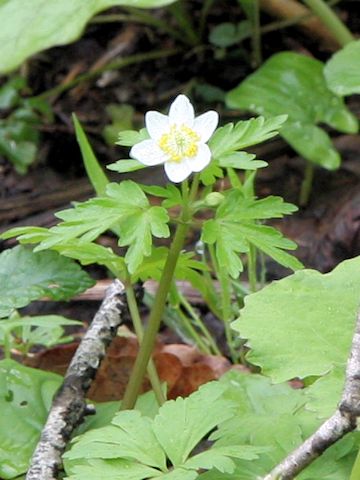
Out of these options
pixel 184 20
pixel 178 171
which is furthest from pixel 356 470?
pixel 184 20

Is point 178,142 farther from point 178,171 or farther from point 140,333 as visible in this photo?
point 140,333

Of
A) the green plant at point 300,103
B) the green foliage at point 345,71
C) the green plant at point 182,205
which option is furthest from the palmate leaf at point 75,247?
the green plant at point 300,103

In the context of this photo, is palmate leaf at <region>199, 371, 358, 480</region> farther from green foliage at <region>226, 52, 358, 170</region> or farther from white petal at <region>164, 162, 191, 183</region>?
green foliage at <region>226, 52, 358, 170</region>

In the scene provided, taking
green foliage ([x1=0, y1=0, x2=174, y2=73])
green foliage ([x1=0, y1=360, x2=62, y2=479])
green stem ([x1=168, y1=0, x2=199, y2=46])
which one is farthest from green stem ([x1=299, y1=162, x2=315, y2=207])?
green foliage ([x1=0, y1=360, x2=62, y2=479])

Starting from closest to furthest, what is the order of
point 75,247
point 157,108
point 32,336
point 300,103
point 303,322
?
point 303,322 < point 75,247 < point 32,336 < point 300,103 < point 157,108

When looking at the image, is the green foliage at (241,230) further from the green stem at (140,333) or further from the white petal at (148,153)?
the green stem at (140,333)

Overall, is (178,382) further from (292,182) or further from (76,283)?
(292,182)
